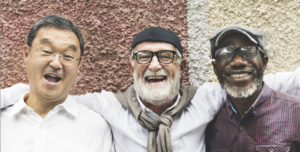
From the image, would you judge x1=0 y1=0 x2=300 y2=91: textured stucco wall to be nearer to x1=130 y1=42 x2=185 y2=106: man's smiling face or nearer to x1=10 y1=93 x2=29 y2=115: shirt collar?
x1=130 y1=42 x2=185 y2=106: man's smiling face

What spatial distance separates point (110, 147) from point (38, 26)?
938mm

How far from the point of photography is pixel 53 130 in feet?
4.25

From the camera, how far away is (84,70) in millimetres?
1813

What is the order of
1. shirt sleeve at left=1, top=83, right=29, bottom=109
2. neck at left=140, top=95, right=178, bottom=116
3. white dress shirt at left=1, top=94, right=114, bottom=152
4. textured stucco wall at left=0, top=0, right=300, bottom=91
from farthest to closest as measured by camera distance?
textured stucco wall at left=0, top=0, right=300, bottom=91
neck at left=140, top=95, right=178, bottom=116
shirt sleeve at left=1, top=83, right=29, bottom=109
white dress shirt at left=1, top=94, right=114, bottom=152

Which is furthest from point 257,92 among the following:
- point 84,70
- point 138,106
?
point 84,70

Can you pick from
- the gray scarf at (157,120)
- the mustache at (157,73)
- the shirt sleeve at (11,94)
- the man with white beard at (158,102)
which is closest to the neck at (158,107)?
the man with white beard at (158,102)

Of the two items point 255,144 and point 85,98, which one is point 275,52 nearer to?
point 255,144

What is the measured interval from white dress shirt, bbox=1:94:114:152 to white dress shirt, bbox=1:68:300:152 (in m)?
0.11

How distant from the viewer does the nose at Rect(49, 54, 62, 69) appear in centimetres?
125

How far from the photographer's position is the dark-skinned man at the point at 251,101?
1278 millimetres

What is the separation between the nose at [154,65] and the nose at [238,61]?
483 mm

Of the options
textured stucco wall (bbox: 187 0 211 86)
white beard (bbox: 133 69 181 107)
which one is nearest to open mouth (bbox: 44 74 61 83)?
white beard (bbox: 133 69 181 107)

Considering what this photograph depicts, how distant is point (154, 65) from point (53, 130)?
78 centimetres

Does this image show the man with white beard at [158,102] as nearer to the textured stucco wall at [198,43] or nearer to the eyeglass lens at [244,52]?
the textured stucco wall at [198,43]
